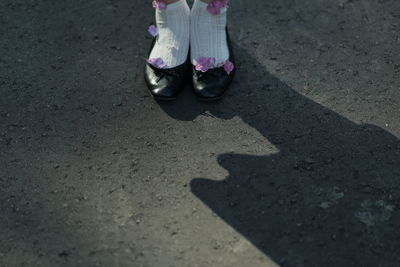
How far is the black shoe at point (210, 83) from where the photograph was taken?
2680mm

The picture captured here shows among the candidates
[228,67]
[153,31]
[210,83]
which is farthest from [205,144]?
[153,31]

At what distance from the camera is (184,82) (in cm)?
275

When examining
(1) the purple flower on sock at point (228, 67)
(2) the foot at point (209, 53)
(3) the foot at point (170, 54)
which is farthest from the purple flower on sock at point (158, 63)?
(1) the purple flower on sock at point (228, 67)

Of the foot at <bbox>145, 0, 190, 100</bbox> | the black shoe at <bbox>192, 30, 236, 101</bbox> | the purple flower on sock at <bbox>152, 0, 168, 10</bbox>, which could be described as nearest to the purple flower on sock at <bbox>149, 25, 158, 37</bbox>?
the foot at <bbox>145, 0, 190, 100</bbox>

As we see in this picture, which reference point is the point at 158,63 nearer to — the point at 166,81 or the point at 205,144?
the point at 166,81

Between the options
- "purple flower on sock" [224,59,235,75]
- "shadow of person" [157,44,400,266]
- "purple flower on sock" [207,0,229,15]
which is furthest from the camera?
"purple flower on sock" [224,59,235,75]

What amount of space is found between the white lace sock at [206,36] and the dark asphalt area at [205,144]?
17 cm

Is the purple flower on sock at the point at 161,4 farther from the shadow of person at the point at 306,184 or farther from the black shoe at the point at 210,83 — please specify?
the shadow of person at the point at 306,184

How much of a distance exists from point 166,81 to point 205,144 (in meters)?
0.36

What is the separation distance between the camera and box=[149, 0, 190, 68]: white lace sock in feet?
8.87

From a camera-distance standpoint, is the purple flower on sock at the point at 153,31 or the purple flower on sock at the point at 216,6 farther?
the purple flower on sock at the point at 153,31

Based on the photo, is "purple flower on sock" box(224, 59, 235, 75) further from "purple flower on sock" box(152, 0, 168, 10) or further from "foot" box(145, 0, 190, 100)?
"purple flower on sock" box(152, 0, 168, 10)

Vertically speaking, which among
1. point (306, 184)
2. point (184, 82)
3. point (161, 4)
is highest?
point (161, 4)

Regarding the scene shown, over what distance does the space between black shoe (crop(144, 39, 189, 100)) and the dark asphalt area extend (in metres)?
0.07
